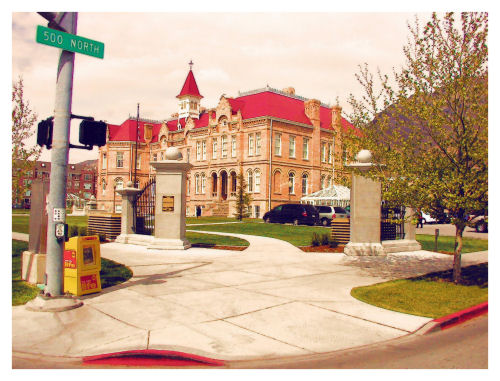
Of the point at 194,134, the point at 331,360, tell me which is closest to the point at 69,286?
the point at 331,360

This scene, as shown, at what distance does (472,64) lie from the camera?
996cm

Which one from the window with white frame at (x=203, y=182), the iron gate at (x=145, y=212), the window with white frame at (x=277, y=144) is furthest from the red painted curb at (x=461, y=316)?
the window with white frame at (x=203, y=182)

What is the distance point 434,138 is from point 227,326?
670 cm

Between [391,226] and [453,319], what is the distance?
9679 mm

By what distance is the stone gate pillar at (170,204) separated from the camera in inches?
653

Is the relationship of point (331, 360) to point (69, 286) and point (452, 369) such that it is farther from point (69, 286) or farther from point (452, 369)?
point (69, 286)

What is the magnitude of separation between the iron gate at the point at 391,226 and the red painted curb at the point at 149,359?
458 inches

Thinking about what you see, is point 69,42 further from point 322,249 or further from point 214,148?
point 214,148

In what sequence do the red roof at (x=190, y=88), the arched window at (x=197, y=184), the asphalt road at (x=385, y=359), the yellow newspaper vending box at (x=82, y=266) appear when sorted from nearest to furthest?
the asphalt road at (x=385, y=359), the yellow newspaper vending box at (x=82, y=266), the arched window at (x=197, y=184), the red roof at (x=190, y=88)

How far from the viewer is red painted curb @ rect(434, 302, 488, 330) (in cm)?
740

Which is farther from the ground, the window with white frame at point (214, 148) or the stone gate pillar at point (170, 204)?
the window with white frame at point (214, 148)

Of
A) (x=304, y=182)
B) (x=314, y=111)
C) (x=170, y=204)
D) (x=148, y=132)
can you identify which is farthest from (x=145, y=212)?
(x=148, y=132)

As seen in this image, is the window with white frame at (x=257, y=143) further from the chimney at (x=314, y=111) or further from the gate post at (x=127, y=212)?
the gate post at (x=127, y=212)

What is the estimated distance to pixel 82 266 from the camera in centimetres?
895
